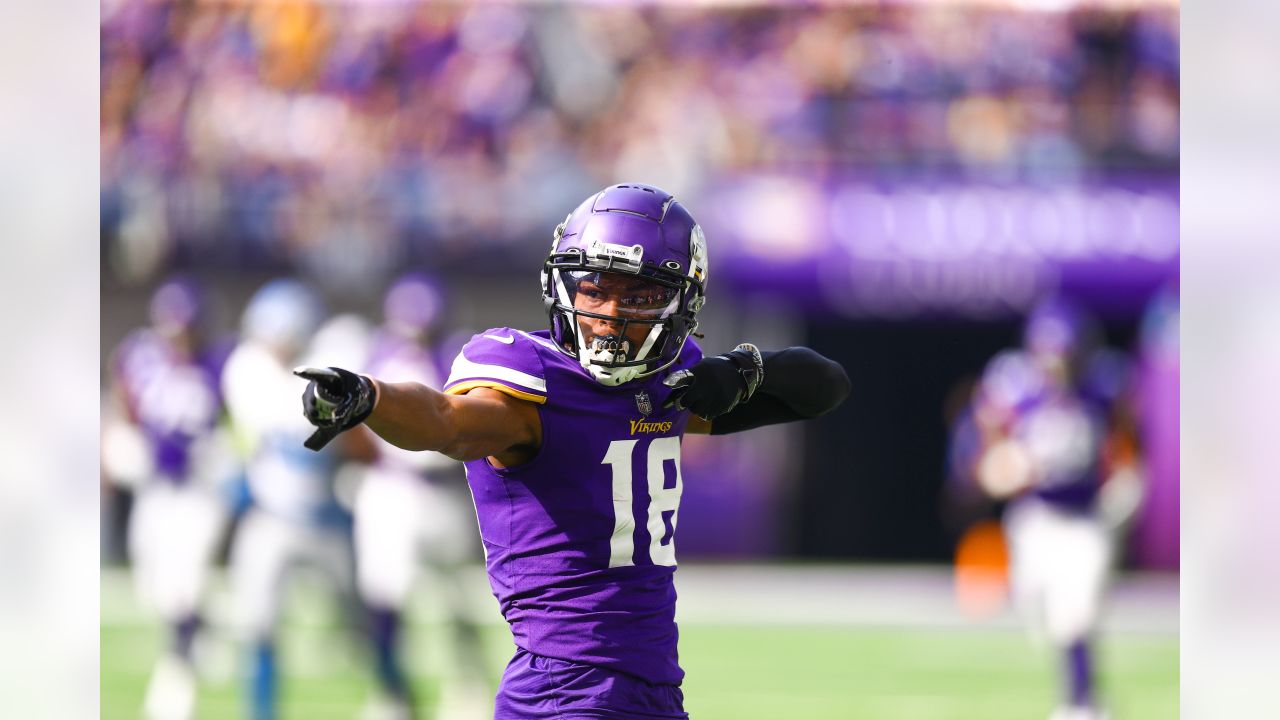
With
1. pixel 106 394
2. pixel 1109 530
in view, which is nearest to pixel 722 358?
pixel 1109 530

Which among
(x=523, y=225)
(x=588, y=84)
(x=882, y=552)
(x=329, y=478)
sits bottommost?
(x=882, y=552)

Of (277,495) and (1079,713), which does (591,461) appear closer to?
(277,495)

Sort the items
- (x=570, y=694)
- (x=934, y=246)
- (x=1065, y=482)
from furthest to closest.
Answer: (x=934, y=246)
(x=1065, y=482)
(x=570, y=694)

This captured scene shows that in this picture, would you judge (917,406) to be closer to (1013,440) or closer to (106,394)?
(1013,440)

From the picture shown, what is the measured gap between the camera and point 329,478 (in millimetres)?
6293

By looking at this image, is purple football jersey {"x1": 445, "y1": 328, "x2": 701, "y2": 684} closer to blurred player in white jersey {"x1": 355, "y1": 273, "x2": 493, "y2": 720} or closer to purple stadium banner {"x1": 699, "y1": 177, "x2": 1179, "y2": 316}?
blurred player in white jersey {"x1": 355, "y1": 273, "x2": 493, "y2": 720}

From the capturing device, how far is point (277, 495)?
245 inches

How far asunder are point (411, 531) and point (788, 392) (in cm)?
384

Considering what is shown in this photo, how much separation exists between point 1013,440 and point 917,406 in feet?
16.0

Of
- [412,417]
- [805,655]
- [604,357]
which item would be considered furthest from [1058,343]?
[412,417]

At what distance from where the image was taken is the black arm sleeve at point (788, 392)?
9.89 feet

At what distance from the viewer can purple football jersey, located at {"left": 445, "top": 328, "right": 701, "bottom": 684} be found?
254 cm

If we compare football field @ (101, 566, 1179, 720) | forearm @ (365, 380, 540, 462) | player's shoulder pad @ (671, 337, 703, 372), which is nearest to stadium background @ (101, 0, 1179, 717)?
football field @ (101, 566, 1179, 720)

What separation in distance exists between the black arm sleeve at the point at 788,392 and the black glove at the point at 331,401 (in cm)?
102
